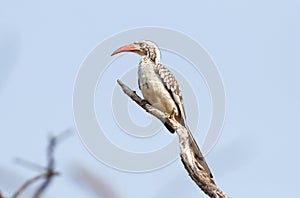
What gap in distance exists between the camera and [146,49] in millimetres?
6930

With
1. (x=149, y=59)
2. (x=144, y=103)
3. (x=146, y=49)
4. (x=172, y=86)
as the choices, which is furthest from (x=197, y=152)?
(x=146, y=49)

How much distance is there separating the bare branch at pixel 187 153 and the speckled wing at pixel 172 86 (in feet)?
0.99

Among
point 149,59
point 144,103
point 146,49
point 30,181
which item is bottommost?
point 30,181

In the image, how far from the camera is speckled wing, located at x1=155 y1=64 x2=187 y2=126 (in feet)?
21.1

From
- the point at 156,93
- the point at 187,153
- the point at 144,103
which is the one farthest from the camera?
the point at 156,93

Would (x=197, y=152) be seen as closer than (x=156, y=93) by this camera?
Yes

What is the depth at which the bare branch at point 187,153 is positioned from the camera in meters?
4.62

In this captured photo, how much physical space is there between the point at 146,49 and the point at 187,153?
2.13m

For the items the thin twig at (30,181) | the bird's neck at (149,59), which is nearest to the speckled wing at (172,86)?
the bird's neck at (149,59)

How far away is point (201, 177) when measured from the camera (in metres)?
4.77

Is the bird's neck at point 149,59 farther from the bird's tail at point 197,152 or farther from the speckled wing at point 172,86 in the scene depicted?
the bird's tail at point 197,152

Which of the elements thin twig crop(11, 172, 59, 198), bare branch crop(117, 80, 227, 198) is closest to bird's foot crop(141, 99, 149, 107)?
bare branch crop(117, 80, 227, 198)

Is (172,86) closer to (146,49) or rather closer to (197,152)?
Answer: (146,49)

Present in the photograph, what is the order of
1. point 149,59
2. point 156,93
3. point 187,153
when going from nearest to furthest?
point 187,153 → point 156,93 → point 149,59
